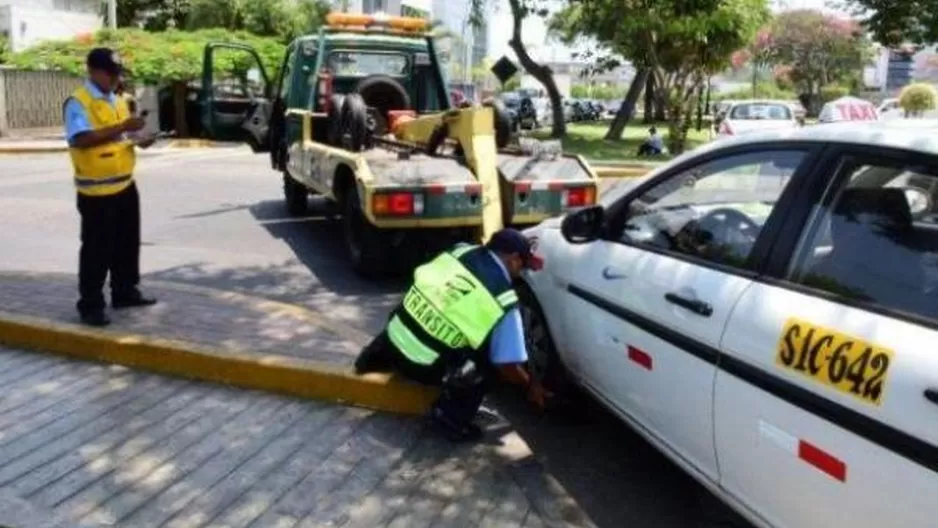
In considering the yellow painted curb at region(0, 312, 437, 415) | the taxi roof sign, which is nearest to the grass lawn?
the taxi roof sign

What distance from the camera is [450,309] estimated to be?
4.09 meters

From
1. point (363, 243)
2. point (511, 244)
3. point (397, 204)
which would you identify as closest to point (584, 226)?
point (511, 244)

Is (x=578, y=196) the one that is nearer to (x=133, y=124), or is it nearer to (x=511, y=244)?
(x=511, y=244)

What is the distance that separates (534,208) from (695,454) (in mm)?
4227

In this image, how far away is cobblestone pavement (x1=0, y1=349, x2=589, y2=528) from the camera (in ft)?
11.4

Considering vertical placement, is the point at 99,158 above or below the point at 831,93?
below

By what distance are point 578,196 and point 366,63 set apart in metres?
3.64

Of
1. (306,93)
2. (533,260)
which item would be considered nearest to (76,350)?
(533,260)

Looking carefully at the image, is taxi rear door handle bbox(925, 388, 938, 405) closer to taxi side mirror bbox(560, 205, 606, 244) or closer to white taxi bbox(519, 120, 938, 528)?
white taxi bbox(519, 120, 938, 528)

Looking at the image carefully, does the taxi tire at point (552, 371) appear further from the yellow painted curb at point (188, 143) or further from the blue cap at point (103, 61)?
the yellow painted curb at point (188, 143)

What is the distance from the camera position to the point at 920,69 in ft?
241

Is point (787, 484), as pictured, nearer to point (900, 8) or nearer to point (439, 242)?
point (439, 242)

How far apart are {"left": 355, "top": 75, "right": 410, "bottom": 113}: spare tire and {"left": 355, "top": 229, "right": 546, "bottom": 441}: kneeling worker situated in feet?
19.6

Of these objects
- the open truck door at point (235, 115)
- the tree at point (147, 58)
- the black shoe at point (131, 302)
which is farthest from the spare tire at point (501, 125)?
the tree at point (147, 58)
